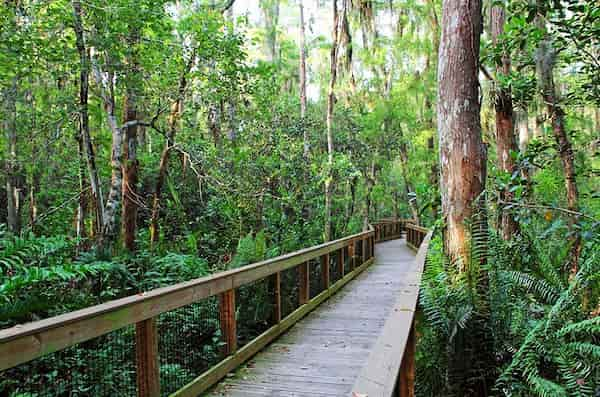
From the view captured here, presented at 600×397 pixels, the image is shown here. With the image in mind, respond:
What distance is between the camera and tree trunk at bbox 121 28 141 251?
8.56 meters

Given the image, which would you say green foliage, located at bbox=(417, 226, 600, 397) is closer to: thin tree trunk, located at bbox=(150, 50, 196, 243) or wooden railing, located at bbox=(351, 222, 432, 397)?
wooden railing, located at bbox=(351, 222, 432, 397)

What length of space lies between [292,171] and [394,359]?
11319mm

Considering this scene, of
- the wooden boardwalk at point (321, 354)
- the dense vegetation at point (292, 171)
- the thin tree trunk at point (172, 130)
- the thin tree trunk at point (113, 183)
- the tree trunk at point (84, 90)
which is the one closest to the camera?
the wooden boardwalk at point (321, 354)

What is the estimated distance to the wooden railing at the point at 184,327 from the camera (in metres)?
2.29

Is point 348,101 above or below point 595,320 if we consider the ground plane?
above

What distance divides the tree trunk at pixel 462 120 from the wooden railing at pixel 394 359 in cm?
219

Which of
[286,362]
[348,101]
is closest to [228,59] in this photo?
[286,362]

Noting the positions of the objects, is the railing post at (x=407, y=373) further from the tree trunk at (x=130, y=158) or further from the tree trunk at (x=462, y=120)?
the tree trunk at (x=130, y=158)

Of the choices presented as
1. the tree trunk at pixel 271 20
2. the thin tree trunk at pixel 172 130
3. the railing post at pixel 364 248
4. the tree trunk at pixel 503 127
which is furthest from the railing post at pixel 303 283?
the tree trunk at pixel 271 20

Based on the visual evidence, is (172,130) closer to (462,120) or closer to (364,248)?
(364,248)

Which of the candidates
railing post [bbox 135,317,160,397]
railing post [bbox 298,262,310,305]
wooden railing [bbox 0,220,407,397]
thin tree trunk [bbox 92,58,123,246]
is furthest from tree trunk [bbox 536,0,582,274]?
thin tree trunk [bbox 92,58,123,246]

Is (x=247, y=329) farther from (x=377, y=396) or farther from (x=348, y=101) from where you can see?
(x=348, y=101)

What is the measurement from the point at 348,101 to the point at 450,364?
16253 millimetres

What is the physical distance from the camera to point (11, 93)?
34.4ft
